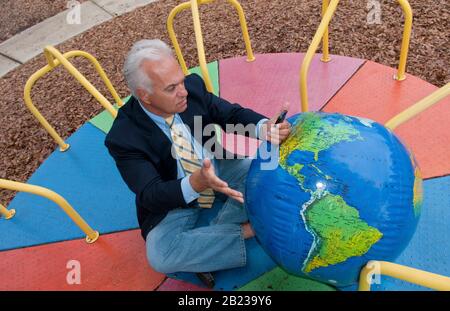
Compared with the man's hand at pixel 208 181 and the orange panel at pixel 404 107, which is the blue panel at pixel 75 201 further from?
the orange panel at pixel 404 107

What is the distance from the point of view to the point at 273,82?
371cm

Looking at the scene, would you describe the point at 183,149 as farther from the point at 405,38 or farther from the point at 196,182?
the point at 405,38

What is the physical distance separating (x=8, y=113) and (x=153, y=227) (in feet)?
10.1

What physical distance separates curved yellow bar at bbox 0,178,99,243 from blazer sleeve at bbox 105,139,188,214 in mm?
515

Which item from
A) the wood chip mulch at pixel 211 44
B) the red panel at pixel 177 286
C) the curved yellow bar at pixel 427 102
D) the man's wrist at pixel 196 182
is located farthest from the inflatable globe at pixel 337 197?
the wood chip mulch at pixel 211 44

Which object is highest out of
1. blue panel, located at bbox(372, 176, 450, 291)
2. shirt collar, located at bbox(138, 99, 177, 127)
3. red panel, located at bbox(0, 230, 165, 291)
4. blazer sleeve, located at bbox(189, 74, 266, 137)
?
shirt collar, located at bbox(138, 99, 177, 127)

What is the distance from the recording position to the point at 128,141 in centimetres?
215

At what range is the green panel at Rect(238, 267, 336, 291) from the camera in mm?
2402

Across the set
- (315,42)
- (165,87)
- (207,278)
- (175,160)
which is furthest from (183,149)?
(315,42)

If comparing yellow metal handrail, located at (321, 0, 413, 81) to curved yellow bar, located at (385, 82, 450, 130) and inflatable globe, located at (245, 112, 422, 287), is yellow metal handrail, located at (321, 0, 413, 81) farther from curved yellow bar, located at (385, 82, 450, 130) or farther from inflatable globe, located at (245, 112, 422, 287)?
inflatable globe, located at (245, 112, 422, 287)

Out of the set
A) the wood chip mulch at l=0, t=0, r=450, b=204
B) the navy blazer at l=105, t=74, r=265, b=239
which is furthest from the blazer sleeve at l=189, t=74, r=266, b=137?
the wood chip mulch at l=0, t=0, r=450, b=204

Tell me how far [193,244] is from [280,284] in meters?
0.57

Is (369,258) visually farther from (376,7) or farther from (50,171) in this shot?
(376,7)

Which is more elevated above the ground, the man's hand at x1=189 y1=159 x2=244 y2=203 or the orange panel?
the man's hand at x1=189 y1=159 x2=244 y2=203
